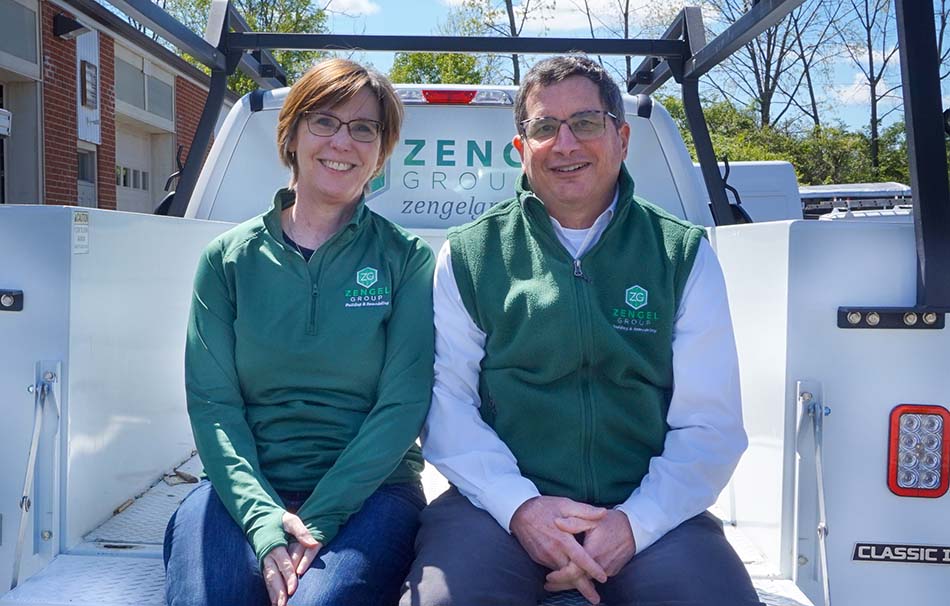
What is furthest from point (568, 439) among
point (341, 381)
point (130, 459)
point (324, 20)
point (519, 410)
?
point (324, 20)

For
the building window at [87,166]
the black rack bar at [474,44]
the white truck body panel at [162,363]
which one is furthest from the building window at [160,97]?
the white truck body panel at [162,363]

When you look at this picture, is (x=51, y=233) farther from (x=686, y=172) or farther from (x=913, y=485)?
(x=686, y=172)

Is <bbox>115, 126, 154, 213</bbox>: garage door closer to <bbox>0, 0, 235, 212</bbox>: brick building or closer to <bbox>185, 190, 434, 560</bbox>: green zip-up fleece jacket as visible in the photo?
<bbox>0, 0, 235, 212</bbox>: brick building

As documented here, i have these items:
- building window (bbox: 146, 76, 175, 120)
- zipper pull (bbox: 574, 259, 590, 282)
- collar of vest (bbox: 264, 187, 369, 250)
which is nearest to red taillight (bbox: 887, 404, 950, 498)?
zipper pull (bbox: 574, 259, 590, 282)

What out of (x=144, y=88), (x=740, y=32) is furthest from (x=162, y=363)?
(x=144, y=88)

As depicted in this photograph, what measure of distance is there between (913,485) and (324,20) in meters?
28.5

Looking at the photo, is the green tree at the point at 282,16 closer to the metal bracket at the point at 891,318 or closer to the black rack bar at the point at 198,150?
the black rack bar at the point at 198,150

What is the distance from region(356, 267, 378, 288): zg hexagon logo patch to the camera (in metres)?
2.43

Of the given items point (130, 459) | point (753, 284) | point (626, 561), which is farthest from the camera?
point (130, 459)

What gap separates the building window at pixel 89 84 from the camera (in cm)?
1499

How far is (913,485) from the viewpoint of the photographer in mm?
2133

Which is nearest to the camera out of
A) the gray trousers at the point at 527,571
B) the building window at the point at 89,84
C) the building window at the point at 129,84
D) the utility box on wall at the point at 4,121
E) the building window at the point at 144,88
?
the gray trousers at the point at 527,571

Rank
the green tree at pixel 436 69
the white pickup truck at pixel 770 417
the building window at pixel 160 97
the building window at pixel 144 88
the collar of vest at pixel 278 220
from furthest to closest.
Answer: the green tree at pixel 436 69, the building window at pixel 160 97, the building window at pixel 144 88, the collar of vest at pixel 278 220, the white pickup truck at pixel 770 417

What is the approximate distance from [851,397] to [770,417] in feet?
0.70
